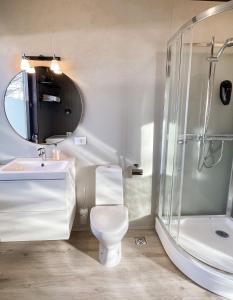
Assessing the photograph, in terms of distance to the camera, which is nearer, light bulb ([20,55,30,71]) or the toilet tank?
light bulb ([20,55,30,71])

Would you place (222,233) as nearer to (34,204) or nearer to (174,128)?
(174,128)

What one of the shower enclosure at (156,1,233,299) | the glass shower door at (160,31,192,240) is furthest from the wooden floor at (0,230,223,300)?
the glass shower door at (160,31,192,240)

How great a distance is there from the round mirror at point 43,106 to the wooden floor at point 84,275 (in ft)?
3.81

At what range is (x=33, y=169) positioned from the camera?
219 cm

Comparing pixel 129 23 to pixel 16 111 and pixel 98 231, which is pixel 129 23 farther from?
pixel 98 231

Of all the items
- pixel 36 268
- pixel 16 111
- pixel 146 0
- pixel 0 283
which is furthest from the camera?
pixel 16 111

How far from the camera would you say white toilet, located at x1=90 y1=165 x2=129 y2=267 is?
1804 millimetres

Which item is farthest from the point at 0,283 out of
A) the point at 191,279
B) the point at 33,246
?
Result: the point at 191,279

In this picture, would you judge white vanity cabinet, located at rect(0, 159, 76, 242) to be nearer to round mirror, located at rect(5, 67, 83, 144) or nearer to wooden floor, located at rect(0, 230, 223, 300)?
wooden floor, located at rect(0, 230, 223, 300)

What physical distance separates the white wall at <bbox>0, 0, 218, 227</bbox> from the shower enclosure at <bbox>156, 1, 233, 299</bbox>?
19cm

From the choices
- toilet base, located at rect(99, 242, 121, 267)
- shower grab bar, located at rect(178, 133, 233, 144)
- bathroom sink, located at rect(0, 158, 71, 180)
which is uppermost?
shower grab bar, located at rect(178, 133, 233, 144)

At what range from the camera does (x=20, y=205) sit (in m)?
1.92

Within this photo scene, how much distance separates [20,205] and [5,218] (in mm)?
195

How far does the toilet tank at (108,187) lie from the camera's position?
7.25ft
